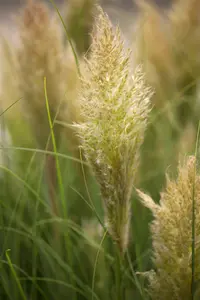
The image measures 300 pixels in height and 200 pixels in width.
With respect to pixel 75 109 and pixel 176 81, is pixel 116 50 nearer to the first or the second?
pixel 75 109

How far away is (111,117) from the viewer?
1.48 feet

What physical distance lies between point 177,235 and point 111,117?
13 cm

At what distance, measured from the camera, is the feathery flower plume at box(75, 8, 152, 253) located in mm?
444

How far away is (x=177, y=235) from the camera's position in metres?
0.48

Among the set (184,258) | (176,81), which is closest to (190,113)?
(176,81)

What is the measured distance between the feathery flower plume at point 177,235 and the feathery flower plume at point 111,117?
0.04 meters

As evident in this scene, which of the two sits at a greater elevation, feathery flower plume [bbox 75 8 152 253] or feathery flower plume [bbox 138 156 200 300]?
feathery flower plume [bbox 75 8 152 253]

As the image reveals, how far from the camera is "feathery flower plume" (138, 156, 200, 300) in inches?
18.8

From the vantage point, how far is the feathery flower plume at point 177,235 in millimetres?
476

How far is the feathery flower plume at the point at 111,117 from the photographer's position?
1.46 feet

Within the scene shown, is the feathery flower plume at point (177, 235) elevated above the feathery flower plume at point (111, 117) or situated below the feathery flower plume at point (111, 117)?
below

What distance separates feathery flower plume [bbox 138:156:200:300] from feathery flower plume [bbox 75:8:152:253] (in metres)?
0.04

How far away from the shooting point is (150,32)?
0.90 meters

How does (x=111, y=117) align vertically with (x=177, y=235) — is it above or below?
above
